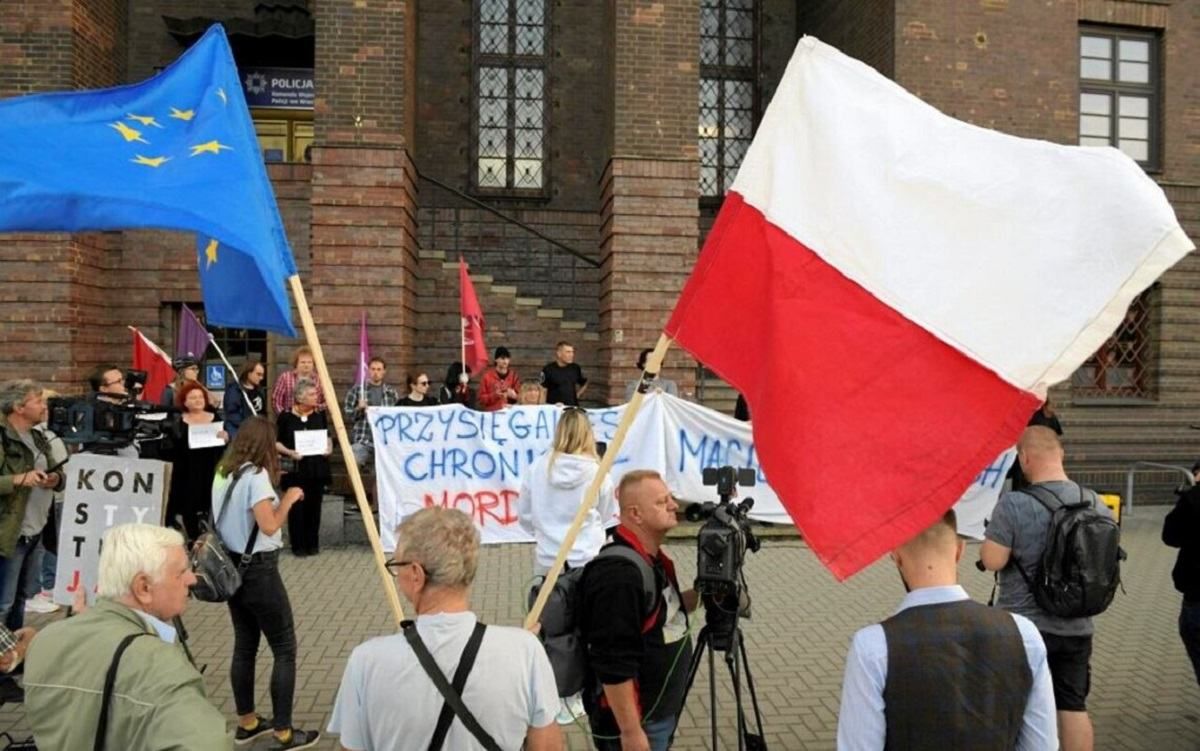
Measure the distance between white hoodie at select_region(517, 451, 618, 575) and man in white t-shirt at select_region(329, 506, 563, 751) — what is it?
2535mm

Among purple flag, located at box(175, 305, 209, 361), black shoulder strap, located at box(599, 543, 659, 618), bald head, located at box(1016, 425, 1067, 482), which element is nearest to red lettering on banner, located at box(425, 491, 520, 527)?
purple flag, located at box(175, 305, 209, 361)

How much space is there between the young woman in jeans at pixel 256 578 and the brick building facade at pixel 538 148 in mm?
7097

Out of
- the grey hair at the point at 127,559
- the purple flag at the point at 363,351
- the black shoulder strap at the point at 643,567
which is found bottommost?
the black shoulder strap at the point at 643,567

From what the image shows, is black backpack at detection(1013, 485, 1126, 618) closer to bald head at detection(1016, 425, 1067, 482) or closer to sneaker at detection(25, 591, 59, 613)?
bald head at detection(1016, 425, 1067, 482)

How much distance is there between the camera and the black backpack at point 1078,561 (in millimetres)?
4125

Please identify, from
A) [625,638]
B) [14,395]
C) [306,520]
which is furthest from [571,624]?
[306,520]

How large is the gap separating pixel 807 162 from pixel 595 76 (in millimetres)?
15291

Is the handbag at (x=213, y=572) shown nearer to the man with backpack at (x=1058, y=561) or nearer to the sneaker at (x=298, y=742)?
the sneaker at (x=298, y=742)

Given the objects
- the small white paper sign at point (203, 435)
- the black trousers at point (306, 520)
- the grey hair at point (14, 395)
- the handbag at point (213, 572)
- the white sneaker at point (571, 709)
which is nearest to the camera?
the white sneaker at point (571, 709)

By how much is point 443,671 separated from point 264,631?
309 cm

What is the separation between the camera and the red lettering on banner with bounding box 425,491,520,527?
31.5 ft

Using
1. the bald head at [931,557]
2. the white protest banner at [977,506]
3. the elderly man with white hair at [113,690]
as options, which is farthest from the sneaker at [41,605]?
the white protest banner at [977,506]

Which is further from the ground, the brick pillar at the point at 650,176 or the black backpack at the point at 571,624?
the brick pillar at the point at 650,176

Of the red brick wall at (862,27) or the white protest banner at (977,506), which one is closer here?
the white protest banner at (977,506)
